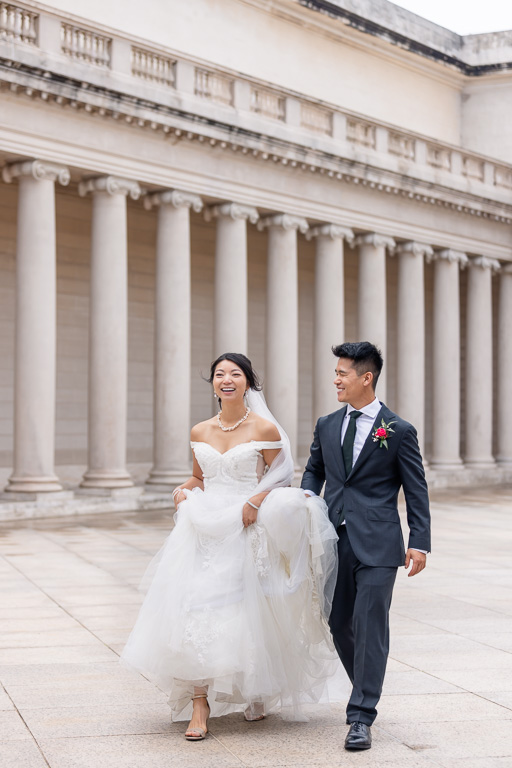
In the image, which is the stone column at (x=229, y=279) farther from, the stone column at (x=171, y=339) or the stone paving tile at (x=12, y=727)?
the stone paving tile at (x=12, y=727)

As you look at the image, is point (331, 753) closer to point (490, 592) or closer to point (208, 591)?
point (208, 591)

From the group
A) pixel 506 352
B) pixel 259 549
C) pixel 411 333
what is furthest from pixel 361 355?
pixel 506 352

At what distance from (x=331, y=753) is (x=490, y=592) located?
391 inches

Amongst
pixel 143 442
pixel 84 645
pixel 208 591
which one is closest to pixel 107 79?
pixel 143 442

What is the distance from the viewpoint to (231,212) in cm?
3747

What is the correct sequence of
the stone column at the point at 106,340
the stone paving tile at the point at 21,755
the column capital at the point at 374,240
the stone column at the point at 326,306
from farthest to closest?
the column capital at the point at 374,240
the stone column at the point at 326,306
the stone column at the point at 106,340
the stone paving tile at the point at 21,755

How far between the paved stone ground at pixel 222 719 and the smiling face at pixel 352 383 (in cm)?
307

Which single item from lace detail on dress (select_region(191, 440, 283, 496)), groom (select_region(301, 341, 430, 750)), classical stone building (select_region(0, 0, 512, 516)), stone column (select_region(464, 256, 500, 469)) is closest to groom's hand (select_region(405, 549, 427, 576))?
groom (select_region(301, 341, 430, 750))

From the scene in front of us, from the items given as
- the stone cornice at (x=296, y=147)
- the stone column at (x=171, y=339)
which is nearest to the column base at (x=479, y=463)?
the stone cornice at (x=296, y=147)

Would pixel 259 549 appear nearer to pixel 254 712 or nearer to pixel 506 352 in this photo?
pixel 254 712

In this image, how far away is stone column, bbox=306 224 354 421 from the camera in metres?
41.6

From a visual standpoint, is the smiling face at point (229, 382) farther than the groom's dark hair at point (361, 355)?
Yes

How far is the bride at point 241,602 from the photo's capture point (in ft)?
32.0

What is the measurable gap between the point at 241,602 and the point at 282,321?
30.1 m
